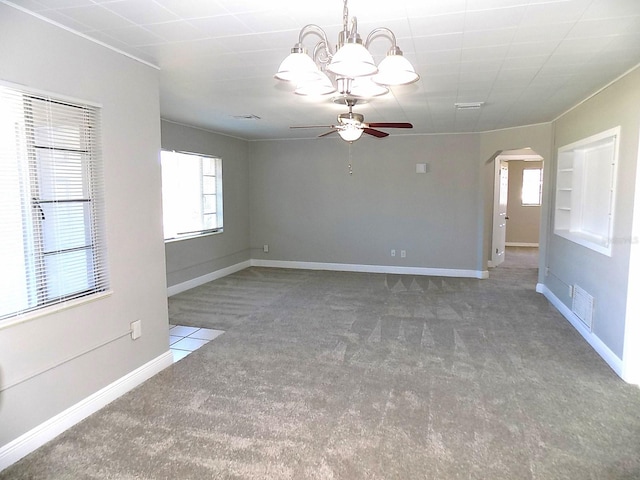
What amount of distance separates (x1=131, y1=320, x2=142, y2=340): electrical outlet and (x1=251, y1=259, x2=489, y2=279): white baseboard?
184 inches

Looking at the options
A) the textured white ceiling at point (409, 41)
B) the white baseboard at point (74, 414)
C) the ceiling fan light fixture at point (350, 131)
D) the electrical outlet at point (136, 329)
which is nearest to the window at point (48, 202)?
the electrical outlet at point (136, 329)

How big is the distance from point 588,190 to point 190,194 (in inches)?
203

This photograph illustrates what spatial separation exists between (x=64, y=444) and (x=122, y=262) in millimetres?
1157

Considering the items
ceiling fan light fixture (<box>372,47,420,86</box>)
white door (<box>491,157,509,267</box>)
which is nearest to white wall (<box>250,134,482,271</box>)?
white door (<box>491,157,509,267</box>)

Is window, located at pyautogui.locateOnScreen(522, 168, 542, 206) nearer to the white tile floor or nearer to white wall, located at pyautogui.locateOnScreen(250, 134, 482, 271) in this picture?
white wall, located at pyautogui.locateOnScreen(250, 134, 482, 271)

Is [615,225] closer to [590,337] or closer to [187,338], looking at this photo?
[590,337]

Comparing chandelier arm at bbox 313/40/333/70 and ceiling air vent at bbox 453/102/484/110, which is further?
ceiling air vent at bbox 453/102/484/110

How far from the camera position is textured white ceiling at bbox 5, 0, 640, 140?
2.19 m

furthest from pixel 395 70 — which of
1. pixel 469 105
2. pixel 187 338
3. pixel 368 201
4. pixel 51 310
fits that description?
pixel 368 201

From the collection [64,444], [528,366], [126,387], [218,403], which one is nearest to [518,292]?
[528,366]

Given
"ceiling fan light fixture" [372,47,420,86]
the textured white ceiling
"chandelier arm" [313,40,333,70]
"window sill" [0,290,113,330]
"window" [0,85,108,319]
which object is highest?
the textured white ceiling

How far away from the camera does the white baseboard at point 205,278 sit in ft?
19.4

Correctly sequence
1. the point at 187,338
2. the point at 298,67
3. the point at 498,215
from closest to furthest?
the point at 298,67 < the point at 187,338 < the point at 498,215

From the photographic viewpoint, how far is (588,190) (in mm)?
4559
